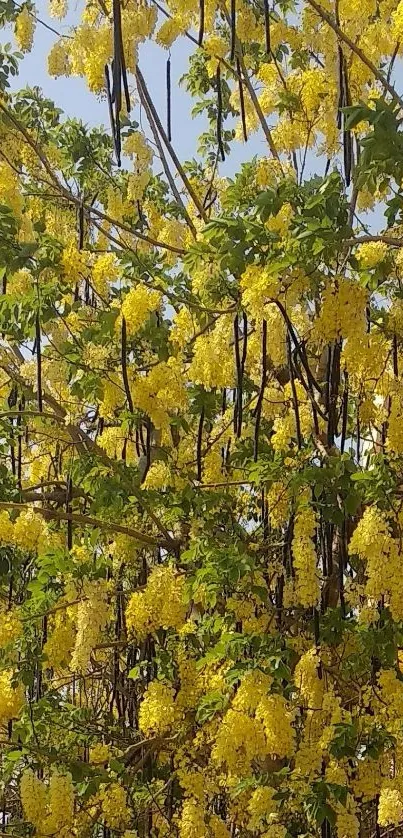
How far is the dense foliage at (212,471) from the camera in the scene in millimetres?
3867

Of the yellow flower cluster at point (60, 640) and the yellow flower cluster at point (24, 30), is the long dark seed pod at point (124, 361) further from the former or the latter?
the yellow flower cluster at point (24, 30)

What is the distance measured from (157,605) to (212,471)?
0.86 meters

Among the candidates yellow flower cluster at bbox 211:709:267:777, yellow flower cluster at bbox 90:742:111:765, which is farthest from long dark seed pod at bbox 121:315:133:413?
yellow flower cluster at bbox 90:742:111:765

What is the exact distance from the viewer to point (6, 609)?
4.73 meters

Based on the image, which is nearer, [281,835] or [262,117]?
[281,835]

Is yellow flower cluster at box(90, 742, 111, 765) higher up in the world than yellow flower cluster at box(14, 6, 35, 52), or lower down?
lower down

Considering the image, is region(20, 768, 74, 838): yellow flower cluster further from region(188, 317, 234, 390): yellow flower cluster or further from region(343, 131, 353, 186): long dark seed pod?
region(343, 131, 353, 186): long dark seed pod

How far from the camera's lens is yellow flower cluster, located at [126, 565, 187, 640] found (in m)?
4.28

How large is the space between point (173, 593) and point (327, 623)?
2.08 ft

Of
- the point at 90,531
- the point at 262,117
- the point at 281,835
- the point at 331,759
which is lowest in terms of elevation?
the point at 281,835

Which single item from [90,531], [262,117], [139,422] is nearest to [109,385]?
[139,422]

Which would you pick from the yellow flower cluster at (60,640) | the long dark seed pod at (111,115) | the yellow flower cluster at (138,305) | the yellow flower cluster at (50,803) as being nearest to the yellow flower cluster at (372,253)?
the yellow flower cluster at (138,305)

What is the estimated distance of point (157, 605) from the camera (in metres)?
4.29

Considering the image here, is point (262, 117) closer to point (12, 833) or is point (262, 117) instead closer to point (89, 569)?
point (89, 569)
